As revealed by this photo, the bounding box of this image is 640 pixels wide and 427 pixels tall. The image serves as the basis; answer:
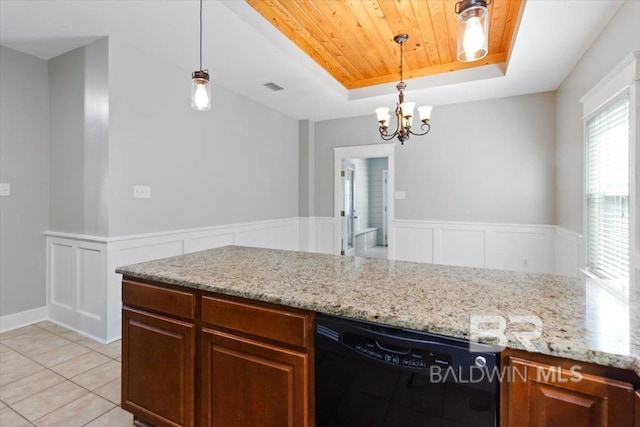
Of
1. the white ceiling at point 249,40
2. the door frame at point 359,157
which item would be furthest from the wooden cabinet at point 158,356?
the door frame at point 359,157

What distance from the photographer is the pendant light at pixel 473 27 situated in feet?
3.93

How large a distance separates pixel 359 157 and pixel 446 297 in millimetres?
4097

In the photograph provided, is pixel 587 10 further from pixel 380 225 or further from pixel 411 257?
pixel 380 225

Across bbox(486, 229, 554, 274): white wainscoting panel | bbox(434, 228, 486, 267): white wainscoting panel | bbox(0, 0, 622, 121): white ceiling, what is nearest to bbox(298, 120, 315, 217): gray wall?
bbox(0, 0, 622, 121): white ceiling

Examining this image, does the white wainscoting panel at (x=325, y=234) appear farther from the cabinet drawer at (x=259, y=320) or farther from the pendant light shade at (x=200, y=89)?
the cabinet drawer at (x=259, y=320)

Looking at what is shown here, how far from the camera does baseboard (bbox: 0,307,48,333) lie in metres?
2.94

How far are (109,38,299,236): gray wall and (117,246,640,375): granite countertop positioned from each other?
4.85ft

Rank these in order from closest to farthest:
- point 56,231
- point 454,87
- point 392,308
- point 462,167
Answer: point 392,308 → point 56,231 → point 454,87 → point 462,167

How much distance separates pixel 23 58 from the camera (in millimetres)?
2998

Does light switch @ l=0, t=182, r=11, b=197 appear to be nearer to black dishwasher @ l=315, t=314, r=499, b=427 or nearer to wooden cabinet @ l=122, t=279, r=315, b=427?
wooden cabinet @ l=122, t=279, r=315, b=427

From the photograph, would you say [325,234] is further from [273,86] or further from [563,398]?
[563,398]

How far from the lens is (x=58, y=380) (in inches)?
86.0

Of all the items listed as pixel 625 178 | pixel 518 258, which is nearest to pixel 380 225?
pixel 518 258

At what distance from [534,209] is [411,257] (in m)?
1.68
